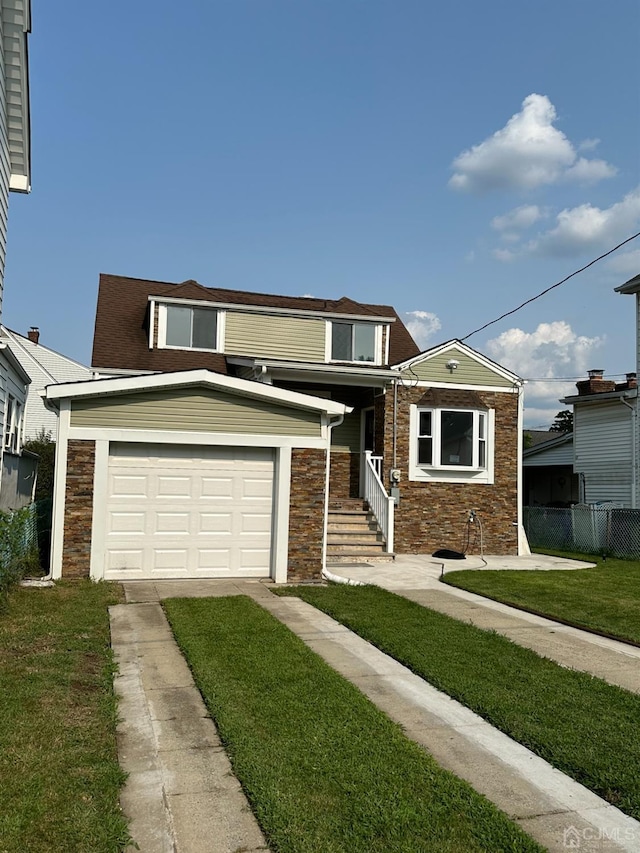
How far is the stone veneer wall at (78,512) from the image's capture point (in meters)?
10.4

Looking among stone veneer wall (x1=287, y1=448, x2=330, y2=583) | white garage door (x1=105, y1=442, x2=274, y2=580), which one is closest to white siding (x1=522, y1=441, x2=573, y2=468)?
stone veneer wall (x1=287, y1=448, x2=330, y2=583)

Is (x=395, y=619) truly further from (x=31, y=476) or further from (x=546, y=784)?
(x=31, y=476)

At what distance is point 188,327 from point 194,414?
742 centimetres

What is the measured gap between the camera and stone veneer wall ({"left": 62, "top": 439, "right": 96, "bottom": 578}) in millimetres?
10422

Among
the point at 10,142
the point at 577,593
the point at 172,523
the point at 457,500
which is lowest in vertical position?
the point at 577,593

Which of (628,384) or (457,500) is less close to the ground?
(628,384)

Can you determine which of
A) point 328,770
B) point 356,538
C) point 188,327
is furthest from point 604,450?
point 328,770

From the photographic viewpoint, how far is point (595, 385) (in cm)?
2414

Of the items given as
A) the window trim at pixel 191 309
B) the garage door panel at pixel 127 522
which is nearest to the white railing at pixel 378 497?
the window trim at pixel 191 309

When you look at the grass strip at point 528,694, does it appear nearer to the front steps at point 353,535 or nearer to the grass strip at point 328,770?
the grass strip at point 328,770

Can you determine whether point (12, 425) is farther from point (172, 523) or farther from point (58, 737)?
point (58, 737)

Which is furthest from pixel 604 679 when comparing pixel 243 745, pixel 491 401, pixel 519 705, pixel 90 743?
pixel 491 401

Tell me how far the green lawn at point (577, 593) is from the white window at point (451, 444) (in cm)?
357

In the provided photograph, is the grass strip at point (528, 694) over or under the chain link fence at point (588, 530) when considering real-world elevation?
under
